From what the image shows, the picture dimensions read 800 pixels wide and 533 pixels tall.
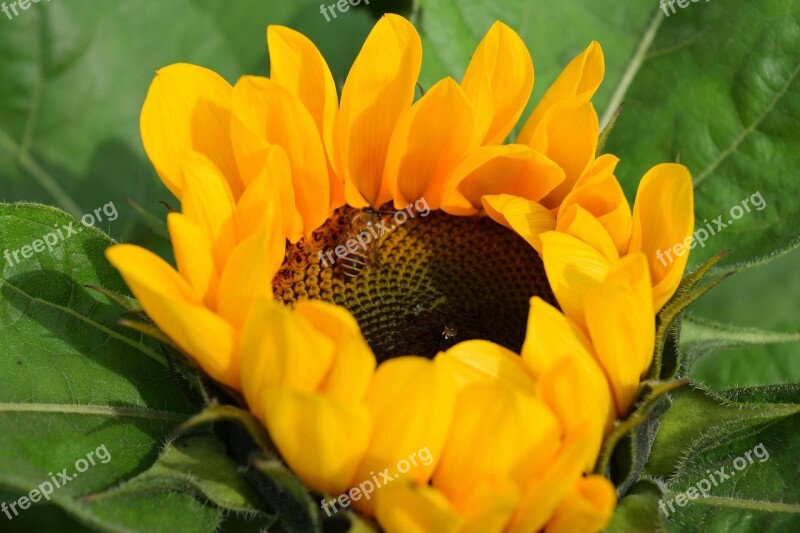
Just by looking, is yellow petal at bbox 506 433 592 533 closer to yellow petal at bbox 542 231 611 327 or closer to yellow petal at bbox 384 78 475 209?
yellow petal at bbox 542 231 611 327

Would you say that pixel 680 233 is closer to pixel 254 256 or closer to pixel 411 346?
pixel 411 346

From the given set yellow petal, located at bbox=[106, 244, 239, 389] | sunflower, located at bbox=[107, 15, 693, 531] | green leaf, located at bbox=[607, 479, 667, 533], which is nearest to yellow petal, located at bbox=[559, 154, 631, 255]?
sunflower, located at bbox=[107, 15, 693, 531]

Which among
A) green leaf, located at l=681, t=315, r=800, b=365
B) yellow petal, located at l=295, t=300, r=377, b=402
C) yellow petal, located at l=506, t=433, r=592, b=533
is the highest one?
yellow petal, located at l=295, t=300, r=377, b=402

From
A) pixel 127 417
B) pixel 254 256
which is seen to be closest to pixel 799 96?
pixel 254 256

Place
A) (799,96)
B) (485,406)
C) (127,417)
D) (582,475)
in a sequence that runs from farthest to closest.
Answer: (799,96) → (127,417) → (582,475) → (485,406)

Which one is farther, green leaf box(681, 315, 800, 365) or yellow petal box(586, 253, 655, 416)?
green leaf box(681, 315, 800, 365)

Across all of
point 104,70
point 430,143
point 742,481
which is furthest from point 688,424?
point 104,70

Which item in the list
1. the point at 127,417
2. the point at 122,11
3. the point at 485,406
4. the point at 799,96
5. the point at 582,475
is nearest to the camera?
the point at 485,406
